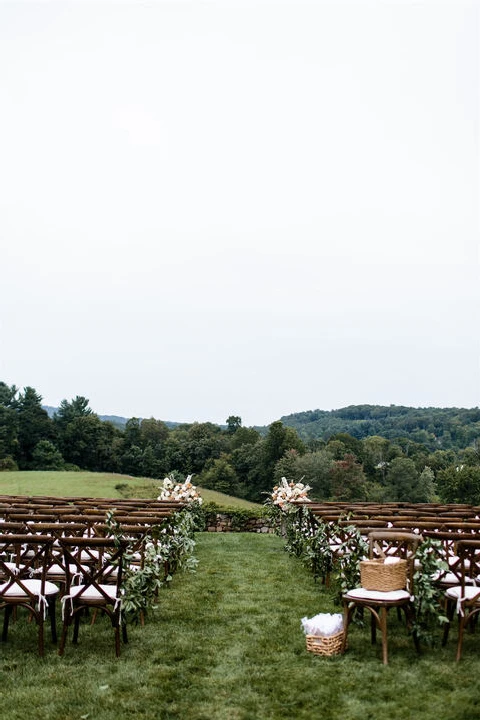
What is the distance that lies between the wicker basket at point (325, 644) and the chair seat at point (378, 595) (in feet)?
1.12

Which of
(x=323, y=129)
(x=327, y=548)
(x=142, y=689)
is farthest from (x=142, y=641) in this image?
(x=323, y=129)

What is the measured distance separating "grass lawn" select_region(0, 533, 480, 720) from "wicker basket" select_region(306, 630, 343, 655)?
7 cm

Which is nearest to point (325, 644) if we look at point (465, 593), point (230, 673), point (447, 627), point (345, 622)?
point (345, 622)

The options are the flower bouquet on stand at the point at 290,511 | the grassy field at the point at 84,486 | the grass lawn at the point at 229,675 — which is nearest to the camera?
the grass lawn at the point at 229,675

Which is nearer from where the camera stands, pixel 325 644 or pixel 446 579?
pixel 325 644

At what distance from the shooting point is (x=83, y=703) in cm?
448

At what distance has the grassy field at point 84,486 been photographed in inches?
1048

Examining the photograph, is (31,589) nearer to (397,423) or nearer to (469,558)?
(469,558)

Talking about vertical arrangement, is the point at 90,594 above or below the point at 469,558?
below

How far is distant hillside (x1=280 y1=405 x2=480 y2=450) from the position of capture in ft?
172

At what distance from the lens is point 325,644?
5.46m

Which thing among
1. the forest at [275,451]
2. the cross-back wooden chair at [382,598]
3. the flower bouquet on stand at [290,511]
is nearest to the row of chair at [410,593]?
the cross-back wooden chair at [382,598]

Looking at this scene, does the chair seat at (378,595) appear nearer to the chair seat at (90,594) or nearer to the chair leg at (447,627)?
the chair leg at (447,627)

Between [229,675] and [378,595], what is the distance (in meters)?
1.34
